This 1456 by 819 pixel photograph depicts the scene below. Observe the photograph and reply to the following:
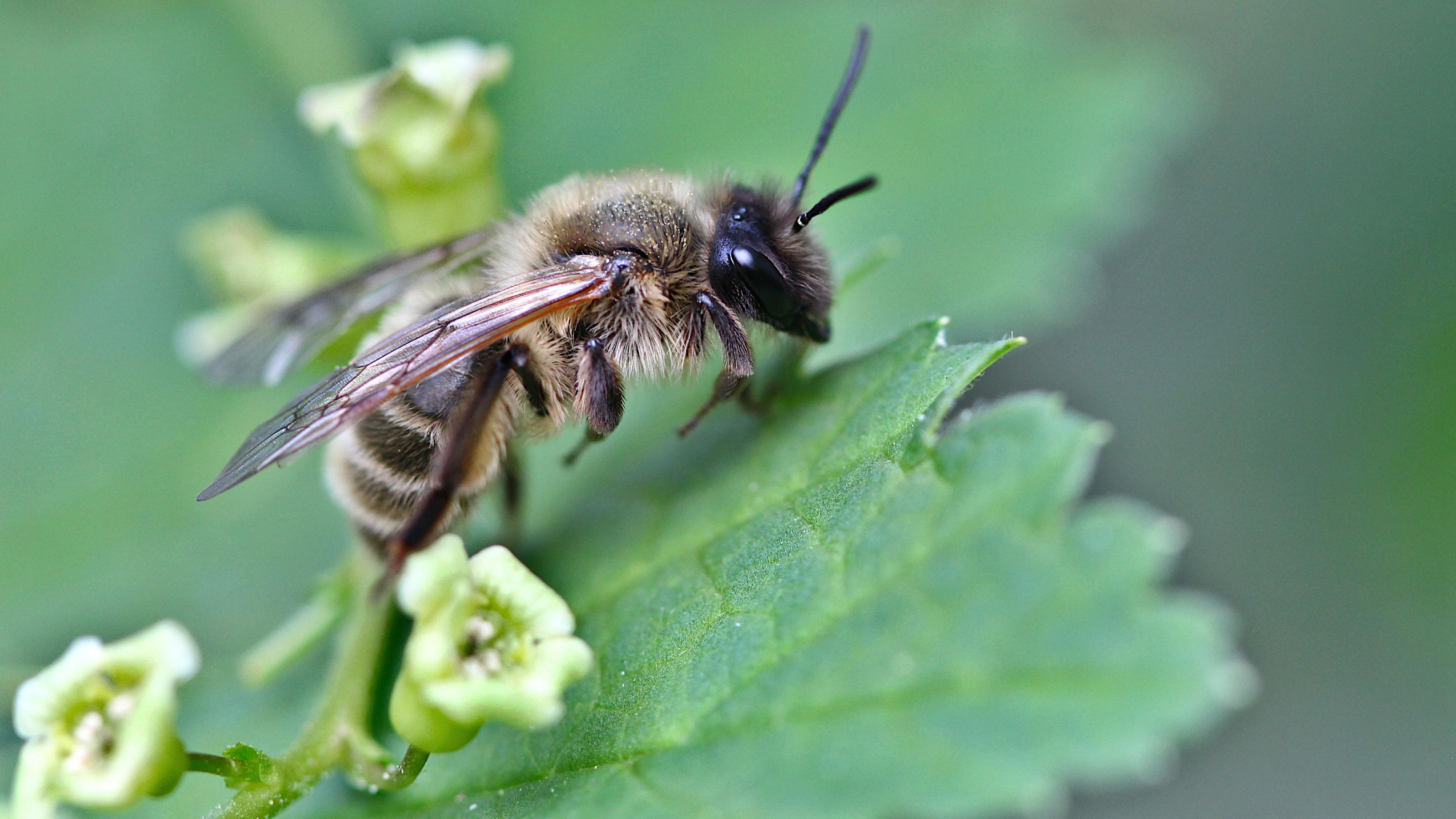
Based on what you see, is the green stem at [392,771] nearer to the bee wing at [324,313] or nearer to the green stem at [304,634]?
the green stem at [304,634]

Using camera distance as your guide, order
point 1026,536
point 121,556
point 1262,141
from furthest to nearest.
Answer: point 1262,141 → point 121,556 → point 1026,536

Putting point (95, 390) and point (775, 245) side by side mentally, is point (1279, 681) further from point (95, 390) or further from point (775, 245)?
point (95, 390)

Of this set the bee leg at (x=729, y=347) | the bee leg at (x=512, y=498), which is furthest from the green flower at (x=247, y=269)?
the bee leg at (x=729, y=347)

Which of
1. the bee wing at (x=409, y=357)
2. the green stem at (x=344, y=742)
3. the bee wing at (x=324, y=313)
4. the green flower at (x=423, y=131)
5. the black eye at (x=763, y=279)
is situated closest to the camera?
the green stem at (x=344, y=742)

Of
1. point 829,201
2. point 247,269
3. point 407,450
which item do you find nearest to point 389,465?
point 407,450

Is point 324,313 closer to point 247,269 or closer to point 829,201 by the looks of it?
point 247,269

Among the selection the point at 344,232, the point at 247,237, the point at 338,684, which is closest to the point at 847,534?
the point at 338,684

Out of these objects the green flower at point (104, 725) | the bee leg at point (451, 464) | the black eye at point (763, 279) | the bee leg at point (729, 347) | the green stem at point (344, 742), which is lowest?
the green stem at point (344, 742)
